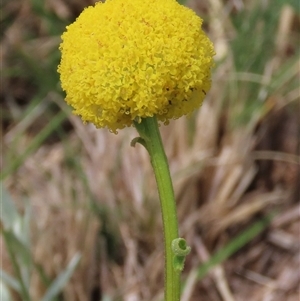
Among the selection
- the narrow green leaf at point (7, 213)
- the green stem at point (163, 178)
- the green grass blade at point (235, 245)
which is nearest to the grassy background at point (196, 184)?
the green grass blade at point (235, 245)

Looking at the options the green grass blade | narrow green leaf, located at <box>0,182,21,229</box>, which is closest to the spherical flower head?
narrow green leaf, located at <box>0,182,21,229</box>

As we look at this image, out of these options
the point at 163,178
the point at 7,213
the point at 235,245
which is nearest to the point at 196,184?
the point at 235,245

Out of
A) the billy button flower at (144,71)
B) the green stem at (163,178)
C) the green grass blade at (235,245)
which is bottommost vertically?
the green grass blade at (235,245)

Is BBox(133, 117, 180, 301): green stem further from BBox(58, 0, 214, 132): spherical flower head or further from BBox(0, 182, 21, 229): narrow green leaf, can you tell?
BBox(0, 182, 21, 229): narrow green leaf

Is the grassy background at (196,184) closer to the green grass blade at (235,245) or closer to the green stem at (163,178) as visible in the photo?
the green grass blade at (235,245)

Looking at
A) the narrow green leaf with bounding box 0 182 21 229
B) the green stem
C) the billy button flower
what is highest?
the billy button flower

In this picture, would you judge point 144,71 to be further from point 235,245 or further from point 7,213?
point 235,245

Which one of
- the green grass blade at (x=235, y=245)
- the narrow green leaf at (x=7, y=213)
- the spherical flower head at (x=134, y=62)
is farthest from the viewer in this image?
the green grass blade at (x=235, y=245)

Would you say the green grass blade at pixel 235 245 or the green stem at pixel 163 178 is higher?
the green stem at pixel 163 178
